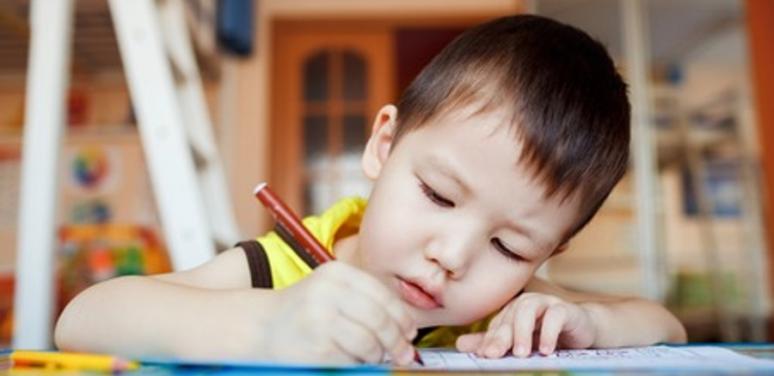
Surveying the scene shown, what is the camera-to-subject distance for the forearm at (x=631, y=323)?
59 cm

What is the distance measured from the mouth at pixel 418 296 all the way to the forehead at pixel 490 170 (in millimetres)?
81

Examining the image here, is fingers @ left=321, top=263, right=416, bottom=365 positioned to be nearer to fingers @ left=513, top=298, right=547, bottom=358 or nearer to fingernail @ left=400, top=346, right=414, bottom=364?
fingernail @ left=400, top=346, right=414, bottom=364

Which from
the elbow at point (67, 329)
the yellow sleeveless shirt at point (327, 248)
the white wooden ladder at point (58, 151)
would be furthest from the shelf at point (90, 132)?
the elbow at point (67, 329)

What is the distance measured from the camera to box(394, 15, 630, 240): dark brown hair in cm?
54

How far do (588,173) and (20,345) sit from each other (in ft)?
2.36

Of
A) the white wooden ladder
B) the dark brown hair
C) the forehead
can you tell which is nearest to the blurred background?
the white wooden ladder

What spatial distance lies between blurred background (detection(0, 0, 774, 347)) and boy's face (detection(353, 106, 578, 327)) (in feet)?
1.32

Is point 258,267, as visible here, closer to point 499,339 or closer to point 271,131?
point 499,339

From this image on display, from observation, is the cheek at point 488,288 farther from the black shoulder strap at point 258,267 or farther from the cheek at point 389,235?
the black shoulder strap at point 258,267

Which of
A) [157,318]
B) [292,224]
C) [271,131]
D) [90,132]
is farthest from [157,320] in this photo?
[271,131]

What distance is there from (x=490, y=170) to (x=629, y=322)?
0.23 m

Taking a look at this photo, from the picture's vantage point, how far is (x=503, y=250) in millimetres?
551

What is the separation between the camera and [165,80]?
1025mm

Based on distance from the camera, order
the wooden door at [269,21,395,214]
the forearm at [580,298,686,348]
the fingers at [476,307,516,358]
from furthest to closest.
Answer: the wooden door at [269,21,395,214]
the forearm at [580,298,686,348]
the fingers at [476,307,516,358]
